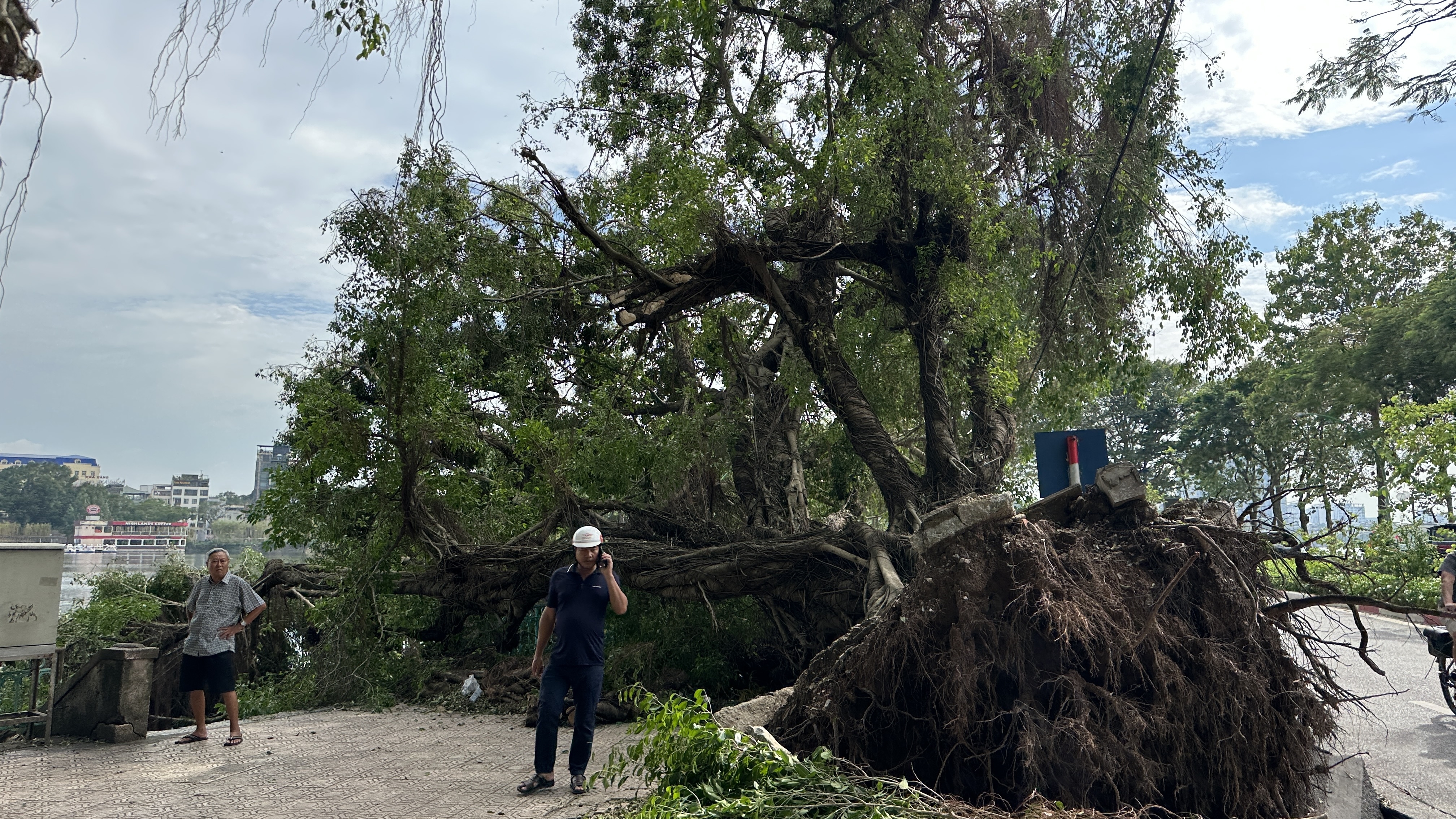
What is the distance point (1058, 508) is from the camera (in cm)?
563

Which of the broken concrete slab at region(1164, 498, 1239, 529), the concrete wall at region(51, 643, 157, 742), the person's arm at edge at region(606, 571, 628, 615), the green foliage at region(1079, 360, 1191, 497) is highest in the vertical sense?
Answer: the green foliage at region(1079, 360, 1191, 497)

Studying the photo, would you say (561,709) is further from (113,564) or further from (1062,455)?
(113,564)

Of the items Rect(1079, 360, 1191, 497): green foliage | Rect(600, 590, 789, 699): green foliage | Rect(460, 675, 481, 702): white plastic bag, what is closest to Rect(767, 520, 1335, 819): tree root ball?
Rect(600, 590, 789, 699): green foliage

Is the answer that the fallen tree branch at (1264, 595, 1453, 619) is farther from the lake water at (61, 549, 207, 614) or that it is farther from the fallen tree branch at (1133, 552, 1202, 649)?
the lake water at (61, 549, 207, 614)

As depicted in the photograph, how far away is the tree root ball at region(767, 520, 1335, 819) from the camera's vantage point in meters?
4.56

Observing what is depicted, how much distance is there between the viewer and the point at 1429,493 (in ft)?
54.3

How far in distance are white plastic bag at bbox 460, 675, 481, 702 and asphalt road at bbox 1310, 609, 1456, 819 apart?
7.91 metres

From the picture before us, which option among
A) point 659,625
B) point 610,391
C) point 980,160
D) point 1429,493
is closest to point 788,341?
point 610,391

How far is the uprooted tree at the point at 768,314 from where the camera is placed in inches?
379

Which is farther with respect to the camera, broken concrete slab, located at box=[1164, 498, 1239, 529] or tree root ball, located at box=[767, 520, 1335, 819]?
broken concrete slab, located at box=[1164, 498, 1239, 529]

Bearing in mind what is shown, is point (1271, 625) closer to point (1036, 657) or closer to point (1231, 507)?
point (1231, 507)

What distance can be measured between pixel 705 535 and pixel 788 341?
2.84 m

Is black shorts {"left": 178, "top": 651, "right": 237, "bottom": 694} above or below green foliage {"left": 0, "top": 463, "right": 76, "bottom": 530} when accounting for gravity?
below

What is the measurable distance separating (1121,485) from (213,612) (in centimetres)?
706
